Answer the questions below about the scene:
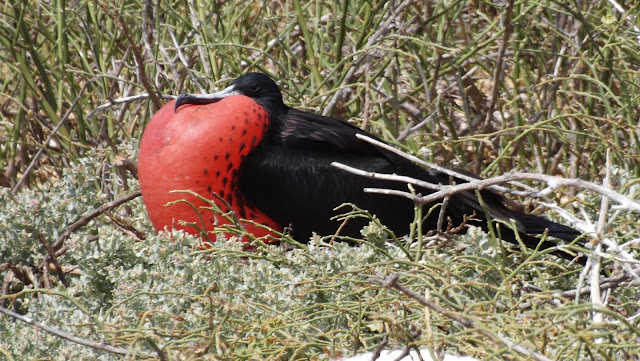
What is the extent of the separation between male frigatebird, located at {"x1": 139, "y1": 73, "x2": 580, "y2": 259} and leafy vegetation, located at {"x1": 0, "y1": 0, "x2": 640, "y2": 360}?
122 mm

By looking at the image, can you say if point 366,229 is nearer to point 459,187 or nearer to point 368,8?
point 459,187

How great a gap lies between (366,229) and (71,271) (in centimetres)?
78

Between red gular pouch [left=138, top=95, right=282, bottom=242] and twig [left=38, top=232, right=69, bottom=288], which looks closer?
twig [left=38, top=232, right=69, bottom=288]

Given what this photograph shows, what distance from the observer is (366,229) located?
1675mm

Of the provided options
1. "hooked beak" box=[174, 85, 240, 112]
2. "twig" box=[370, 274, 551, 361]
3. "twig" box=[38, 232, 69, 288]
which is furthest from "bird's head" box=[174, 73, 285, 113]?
"twig" box=[370, 274, 551, 361]

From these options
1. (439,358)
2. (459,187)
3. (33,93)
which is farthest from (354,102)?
(439,358)

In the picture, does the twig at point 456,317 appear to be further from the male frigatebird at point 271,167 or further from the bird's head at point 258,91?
the bird's head at point 258,91

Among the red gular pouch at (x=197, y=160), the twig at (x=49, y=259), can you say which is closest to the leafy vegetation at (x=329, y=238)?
the twig at (x=49, y=259)

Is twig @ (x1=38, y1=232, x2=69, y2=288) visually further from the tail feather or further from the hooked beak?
the tail feather

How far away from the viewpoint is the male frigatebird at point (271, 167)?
88.4 inches

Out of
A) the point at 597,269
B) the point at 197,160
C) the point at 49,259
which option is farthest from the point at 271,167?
the point at 597,269

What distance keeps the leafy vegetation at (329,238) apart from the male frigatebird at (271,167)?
12 centimetres

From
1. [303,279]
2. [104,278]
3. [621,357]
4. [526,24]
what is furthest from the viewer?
[526,24]

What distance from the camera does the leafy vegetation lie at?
134 centimetres
